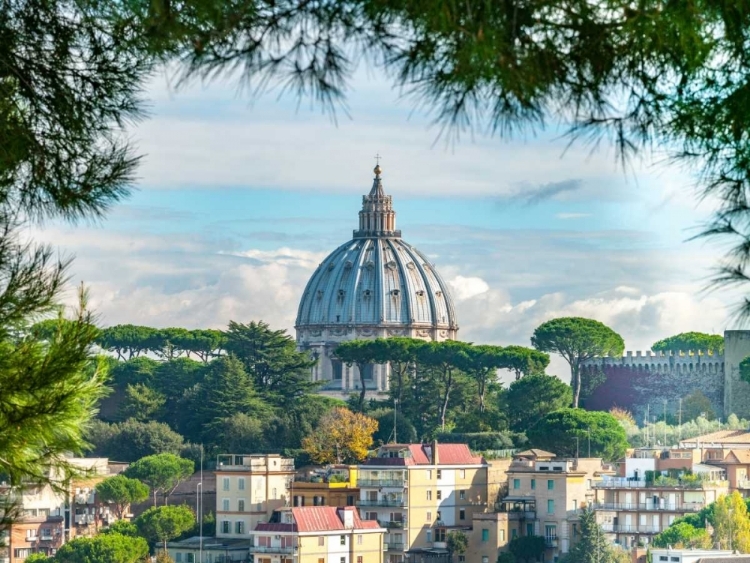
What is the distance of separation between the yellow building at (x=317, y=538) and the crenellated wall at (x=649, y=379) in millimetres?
34939

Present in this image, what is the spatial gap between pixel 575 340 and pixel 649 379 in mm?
3916

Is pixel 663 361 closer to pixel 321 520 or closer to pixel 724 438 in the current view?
pixel 724 438

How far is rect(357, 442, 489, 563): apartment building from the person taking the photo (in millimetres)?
52062

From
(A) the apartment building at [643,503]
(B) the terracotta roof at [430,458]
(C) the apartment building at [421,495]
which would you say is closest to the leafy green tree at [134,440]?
(B) the terracotta roof at [430,458]

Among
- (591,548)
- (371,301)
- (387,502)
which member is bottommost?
(591,548)

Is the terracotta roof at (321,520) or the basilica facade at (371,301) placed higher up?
the basilica facade at (371,301)

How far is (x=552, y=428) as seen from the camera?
208 feet

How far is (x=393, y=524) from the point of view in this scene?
52.3 meters

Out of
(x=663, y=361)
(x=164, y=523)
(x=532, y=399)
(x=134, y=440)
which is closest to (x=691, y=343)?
(x=663, y=361)

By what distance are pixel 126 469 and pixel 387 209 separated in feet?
187

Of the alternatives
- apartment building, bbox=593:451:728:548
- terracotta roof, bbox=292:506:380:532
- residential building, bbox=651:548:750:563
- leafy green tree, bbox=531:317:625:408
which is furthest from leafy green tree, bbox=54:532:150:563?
leafy green tree, bbox=531:317:625:408

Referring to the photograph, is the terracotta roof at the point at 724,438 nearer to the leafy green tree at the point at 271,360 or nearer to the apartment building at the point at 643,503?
the apartment building at the point at 643,503

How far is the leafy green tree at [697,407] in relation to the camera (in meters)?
78.1

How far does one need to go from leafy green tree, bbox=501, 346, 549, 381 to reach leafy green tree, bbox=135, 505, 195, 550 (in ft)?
87.0
